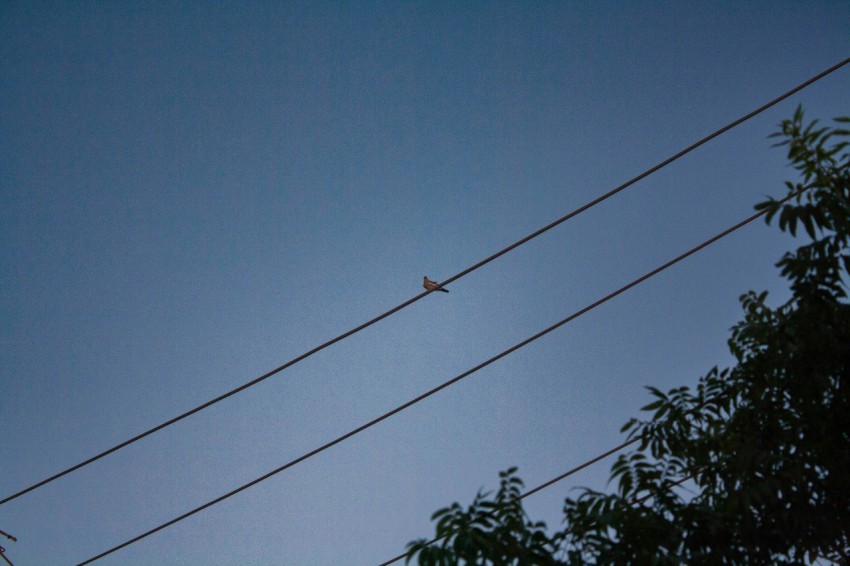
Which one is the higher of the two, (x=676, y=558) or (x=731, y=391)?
(x=731, y=391)

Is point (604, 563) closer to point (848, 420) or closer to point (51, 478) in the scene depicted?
point (848, 420)

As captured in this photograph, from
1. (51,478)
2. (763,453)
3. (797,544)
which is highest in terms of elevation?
(51,478)

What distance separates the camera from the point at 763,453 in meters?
3.15

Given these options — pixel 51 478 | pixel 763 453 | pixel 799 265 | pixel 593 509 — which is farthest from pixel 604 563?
pixel 51 478

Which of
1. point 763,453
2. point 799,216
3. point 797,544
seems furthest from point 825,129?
point 797,544

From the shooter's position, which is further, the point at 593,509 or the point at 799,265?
the point at 799,265

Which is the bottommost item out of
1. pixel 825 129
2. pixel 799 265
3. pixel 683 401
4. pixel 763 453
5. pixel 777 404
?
pixel 763 453

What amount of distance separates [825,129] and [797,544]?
2267 mm

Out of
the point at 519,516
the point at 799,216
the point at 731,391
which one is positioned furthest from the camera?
the point at 731,391

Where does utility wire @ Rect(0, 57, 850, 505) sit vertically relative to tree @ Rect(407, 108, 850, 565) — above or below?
above

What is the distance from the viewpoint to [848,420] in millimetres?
3250

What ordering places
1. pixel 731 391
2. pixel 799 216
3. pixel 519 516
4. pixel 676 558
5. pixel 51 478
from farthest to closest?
1. pixel 51 478
2. pixel 731 391
3. pixel 799 216
4. pixel 519 516
5. pixel 676 558

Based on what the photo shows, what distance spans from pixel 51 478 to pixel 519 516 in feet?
16.4

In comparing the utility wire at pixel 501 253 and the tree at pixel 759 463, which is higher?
the utility wire at pixel 501 253
